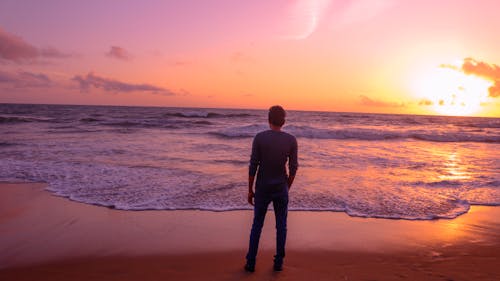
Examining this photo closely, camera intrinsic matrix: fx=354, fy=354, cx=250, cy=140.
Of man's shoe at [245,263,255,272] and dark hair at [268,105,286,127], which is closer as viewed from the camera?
dark hair at [268,105,286,127]

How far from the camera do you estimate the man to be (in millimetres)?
3920

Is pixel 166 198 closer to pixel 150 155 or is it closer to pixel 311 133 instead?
pixel 150 155

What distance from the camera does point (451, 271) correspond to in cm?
423

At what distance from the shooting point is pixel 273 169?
3.97 meters

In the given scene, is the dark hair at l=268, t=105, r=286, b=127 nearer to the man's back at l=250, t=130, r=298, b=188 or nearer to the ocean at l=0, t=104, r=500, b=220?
the man's back at l=250, t=130, r=298, b=188

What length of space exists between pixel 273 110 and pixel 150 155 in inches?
412

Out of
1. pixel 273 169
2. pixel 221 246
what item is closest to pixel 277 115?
pixel 273 169

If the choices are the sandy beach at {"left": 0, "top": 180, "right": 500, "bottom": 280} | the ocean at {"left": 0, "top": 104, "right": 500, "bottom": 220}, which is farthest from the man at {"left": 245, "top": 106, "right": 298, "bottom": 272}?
the ocean at {"left": 0, "top": 104, "right": 500, "bottom": 220}

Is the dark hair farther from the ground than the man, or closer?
farther from the ground

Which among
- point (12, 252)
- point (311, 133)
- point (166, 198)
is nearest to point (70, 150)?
point (166, 198)

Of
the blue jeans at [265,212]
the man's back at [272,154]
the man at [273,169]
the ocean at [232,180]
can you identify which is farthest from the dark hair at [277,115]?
the ocean at [232,180]

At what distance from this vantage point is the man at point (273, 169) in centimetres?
392

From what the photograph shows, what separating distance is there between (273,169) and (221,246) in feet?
5.38

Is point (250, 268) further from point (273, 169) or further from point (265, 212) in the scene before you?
point (273, 169)
